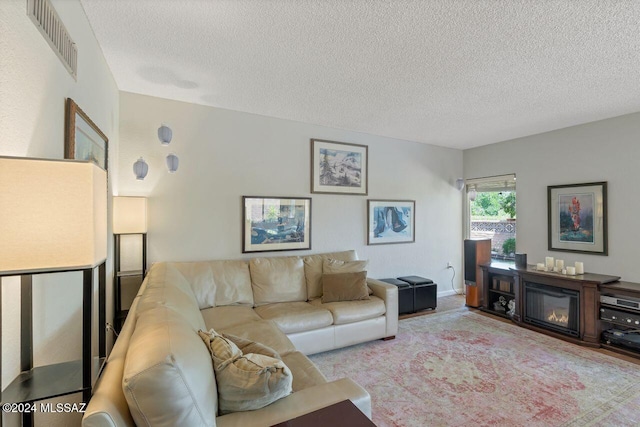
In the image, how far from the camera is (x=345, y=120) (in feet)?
12.9

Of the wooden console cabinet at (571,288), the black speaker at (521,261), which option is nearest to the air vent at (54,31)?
the wooden console cabinet at (571,288)

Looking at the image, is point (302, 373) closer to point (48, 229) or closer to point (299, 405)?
point (299, 405)

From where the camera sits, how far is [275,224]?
382cm

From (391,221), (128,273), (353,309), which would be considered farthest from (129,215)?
(391,221)

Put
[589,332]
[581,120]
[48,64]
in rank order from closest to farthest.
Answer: [48,64], [589,332], [581,120]

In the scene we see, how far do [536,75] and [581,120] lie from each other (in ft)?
6.25

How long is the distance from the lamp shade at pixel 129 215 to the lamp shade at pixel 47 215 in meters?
2.12

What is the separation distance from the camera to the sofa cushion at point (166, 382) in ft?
3.03

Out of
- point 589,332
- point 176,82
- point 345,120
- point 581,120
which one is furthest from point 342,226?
point 581,120

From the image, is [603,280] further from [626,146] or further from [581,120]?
[581,120]

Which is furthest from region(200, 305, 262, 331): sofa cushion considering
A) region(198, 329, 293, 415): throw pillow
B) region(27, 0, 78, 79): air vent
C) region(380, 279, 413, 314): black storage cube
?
region(380, 279, 413, 314): black storage cube

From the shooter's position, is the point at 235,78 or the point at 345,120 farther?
the point at 345,120

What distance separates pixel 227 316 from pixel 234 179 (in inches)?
64.5

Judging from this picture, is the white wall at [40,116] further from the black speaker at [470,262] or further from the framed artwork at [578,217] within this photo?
the framed artwork at [578,217]
